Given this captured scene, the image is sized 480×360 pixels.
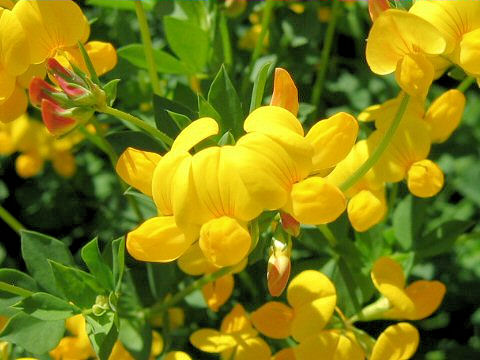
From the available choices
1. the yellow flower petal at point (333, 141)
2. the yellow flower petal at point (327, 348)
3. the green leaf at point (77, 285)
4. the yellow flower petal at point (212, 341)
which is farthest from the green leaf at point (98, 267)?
the yellow flower petal at point (333, 141)

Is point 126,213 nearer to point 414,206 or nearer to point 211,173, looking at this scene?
point 414,206

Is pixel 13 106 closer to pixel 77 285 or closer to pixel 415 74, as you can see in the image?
pixel 77 285

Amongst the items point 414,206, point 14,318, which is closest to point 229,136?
point 14,318

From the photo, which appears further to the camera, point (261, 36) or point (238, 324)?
point (261, 36)

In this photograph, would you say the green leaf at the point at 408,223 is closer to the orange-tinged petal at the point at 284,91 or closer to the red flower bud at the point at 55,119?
the orange-tinged petal at the point at 284,91

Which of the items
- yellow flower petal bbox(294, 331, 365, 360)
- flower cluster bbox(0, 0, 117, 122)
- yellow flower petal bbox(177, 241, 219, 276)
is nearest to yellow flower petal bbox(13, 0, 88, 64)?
flower cluster bbox(0, 0, 117, 122)

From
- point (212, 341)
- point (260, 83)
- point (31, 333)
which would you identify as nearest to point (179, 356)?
point (212, 341)

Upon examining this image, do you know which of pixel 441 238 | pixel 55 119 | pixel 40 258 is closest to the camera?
pixel 55 119
